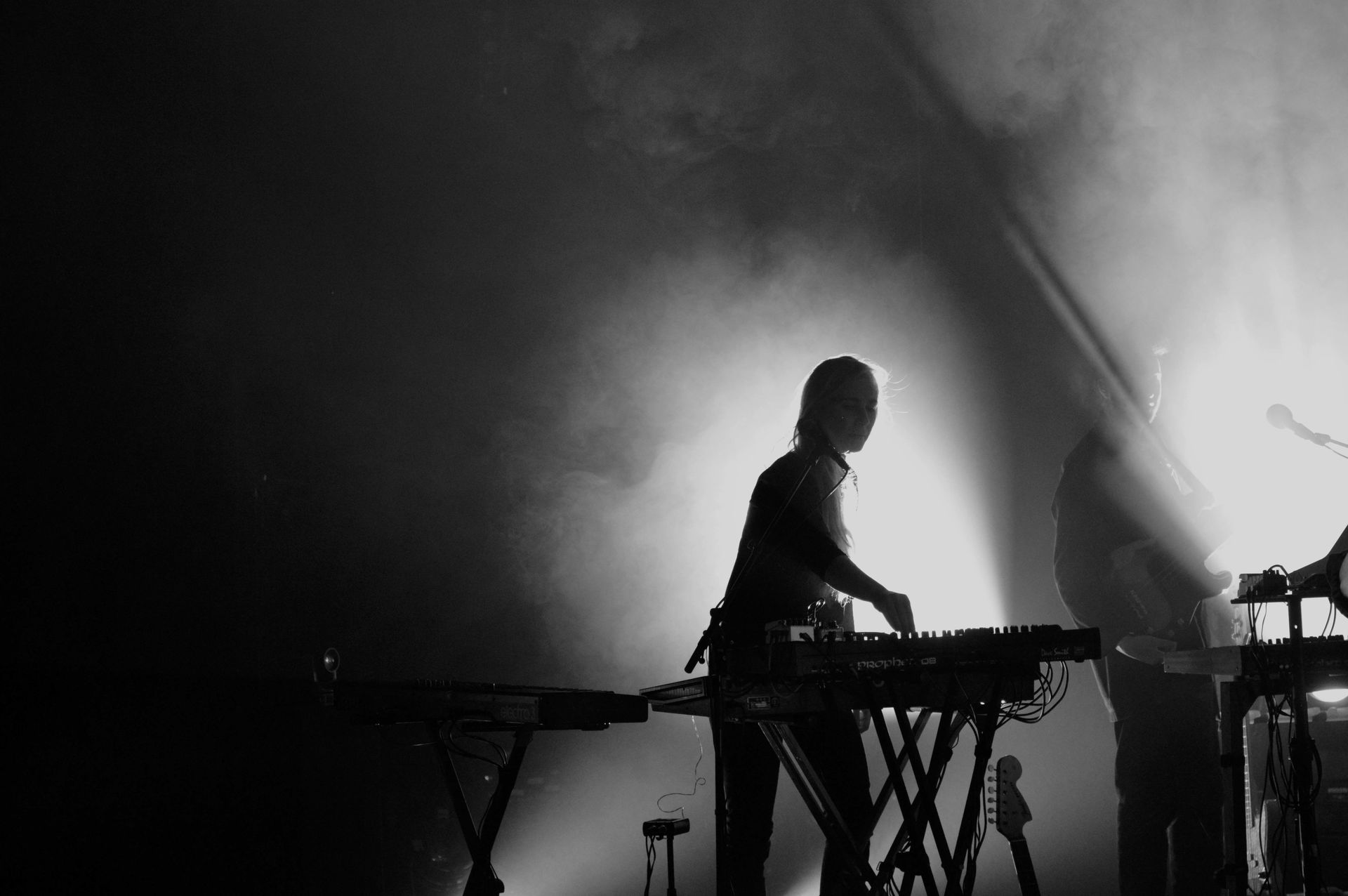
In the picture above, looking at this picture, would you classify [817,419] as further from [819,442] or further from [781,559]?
[781,559]

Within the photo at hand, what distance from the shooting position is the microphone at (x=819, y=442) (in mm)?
2766

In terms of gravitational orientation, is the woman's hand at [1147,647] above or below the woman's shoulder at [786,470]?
below

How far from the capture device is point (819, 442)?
2822 mm

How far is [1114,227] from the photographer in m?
5.60

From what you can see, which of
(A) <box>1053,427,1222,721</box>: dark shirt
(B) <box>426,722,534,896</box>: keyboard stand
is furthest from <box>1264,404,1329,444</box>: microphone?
(B) <box>426,722,534,896</box>: keyboard stand

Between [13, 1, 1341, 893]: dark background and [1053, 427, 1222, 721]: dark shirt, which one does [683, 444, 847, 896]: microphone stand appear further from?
[1053, 427, 1222, 721]: dark shirt

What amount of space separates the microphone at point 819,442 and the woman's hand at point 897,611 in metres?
0.49

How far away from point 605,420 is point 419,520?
1.03 m

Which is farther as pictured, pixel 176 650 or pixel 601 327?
pixel 601 327

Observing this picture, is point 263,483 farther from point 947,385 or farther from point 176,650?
point 947,385

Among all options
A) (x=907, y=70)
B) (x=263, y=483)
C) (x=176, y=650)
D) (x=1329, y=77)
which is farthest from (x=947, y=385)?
(x=176, y=650)

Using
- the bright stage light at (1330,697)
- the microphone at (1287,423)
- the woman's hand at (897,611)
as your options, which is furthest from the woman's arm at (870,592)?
the microphone at (1287,423)

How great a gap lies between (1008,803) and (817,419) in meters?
1.18

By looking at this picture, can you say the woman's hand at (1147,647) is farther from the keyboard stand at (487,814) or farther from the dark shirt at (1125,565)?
the keyboard stand at (487,814)
